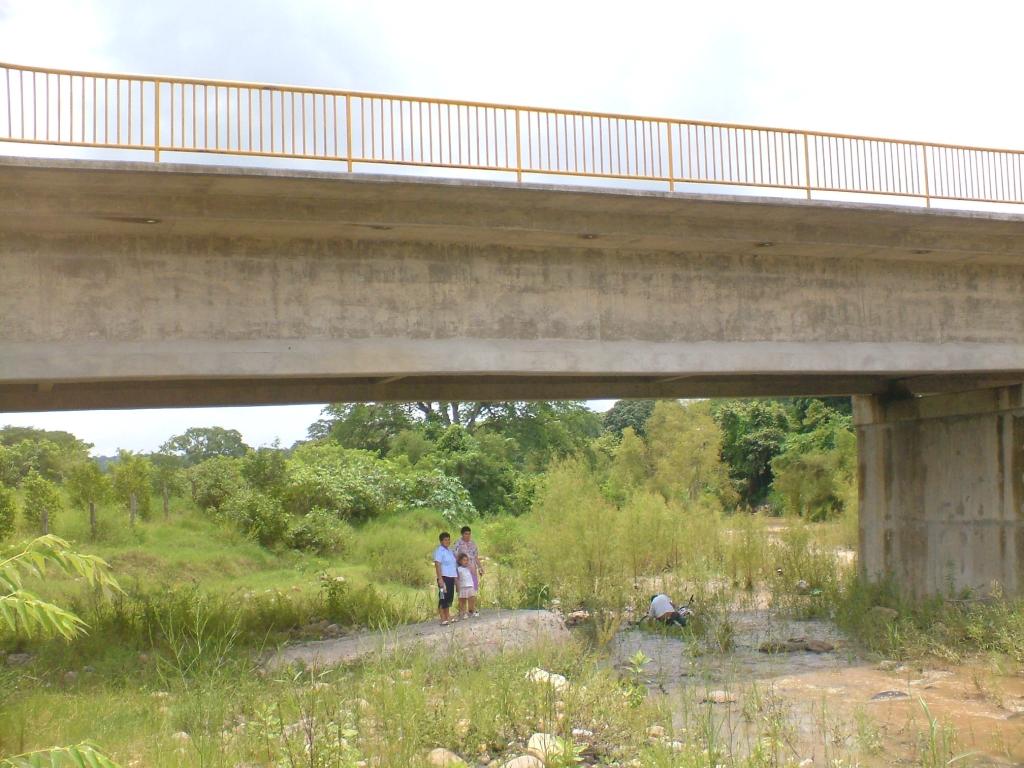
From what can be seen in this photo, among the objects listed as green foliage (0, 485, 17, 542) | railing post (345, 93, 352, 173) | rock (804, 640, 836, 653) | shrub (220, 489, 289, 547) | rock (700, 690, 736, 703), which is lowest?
rock (804, 640, 836, 653)

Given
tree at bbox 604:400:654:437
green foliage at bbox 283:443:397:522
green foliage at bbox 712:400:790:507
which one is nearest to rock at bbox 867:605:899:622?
green foliage at bbox 283:443:397:522

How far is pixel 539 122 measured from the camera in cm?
1143

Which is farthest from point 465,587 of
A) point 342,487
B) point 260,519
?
Result: point 342,487

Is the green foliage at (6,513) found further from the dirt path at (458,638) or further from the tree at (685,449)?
the tree at (685,449)

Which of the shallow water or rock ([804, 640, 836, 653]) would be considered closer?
the shallow water

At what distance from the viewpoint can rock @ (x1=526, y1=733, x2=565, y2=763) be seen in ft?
23.3

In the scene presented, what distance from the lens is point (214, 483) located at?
26.6 m

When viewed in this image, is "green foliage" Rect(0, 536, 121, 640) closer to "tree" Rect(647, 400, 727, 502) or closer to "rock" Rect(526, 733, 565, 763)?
"rock" Rect(526, 733, 565, 763)

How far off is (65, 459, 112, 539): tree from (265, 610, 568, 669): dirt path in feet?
36.7

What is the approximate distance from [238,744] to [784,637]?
896 centimetres

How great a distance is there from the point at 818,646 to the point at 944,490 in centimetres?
394

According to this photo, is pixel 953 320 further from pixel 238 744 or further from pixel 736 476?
pixel 736 476

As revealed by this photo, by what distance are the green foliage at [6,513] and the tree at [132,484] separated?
2786 mm

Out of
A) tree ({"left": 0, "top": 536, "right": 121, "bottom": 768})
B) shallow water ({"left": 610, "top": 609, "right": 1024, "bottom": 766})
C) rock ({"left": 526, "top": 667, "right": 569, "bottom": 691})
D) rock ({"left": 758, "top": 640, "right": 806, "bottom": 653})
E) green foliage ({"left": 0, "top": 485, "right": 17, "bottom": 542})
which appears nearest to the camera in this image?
tree ({"left": 0, "top": 536, "right": 121, "bottom": 768})
